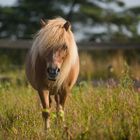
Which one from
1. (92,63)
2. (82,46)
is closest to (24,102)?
(82,46)

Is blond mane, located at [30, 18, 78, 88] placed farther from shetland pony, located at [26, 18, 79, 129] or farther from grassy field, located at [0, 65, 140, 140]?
grassy field, located at [0, 65, 140, 140]

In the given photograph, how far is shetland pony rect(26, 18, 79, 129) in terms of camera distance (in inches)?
337

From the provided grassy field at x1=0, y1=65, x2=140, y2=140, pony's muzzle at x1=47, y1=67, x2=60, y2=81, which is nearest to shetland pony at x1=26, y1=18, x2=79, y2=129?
pony's muzzle at x1=47, y1=67, x2=60, y2=81

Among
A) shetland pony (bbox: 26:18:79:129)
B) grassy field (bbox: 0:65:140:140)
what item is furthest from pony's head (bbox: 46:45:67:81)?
grassy field (bbox: 0:65:140:140)

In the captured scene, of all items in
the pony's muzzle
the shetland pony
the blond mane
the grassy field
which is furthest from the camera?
the blond mane

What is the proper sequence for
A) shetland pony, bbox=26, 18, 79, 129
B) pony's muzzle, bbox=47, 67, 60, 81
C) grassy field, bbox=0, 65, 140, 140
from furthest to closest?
1. shetland pony, bbox=26, 18, 79, 129
2. pony's muzzle, bbox=47, 67, 60, 81
3. grassy field, bbox=0, 65, 140, 140

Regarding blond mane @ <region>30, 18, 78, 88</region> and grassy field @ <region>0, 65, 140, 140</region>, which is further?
blond mane @ <region>30, 18, 78, 88</region>

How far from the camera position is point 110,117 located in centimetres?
768

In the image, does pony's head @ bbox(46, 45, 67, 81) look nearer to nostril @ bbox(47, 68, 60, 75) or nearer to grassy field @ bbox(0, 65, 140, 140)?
nostril @ bbox(47, 68, 60, 75)

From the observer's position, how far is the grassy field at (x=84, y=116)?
6707mm

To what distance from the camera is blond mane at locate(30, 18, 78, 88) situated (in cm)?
868

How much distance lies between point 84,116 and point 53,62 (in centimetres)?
76

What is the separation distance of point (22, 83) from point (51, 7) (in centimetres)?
1244

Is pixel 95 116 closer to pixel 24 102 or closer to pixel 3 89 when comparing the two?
pixel 24 102
